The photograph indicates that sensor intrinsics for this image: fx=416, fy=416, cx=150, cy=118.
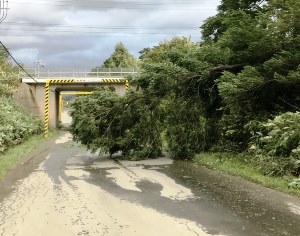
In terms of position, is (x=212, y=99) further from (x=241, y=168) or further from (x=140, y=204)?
(x=140, y=204)

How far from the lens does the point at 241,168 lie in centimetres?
1203

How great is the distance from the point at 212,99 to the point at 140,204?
8.66 meters

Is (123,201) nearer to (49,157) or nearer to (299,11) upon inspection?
(299,11)

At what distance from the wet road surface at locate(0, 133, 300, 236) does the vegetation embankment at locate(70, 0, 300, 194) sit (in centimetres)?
258

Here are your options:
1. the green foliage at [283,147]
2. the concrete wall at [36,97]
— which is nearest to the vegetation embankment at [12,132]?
the concrete wall at [36,97]

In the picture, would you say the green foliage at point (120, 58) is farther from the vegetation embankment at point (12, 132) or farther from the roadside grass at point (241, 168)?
the roadside grass at point (241, 168)

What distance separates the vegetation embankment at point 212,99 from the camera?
1280cm

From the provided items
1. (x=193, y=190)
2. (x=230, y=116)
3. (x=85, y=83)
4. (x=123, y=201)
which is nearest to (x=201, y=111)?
(x=230, y=116)

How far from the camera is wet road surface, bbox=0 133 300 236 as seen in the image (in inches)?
261

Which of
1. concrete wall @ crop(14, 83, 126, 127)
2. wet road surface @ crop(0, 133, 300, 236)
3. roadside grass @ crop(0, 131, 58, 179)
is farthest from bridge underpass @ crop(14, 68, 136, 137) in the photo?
wet road surface @ crop(0, 133, 300, 236)

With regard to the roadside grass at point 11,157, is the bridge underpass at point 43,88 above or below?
above

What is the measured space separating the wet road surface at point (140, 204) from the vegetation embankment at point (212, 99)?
258cm

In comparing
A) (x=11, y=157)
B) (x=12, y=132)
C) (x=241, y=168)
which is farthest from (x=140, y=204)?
(x=12, y=132)

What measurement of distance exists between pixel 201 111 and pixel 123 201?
8321mm
